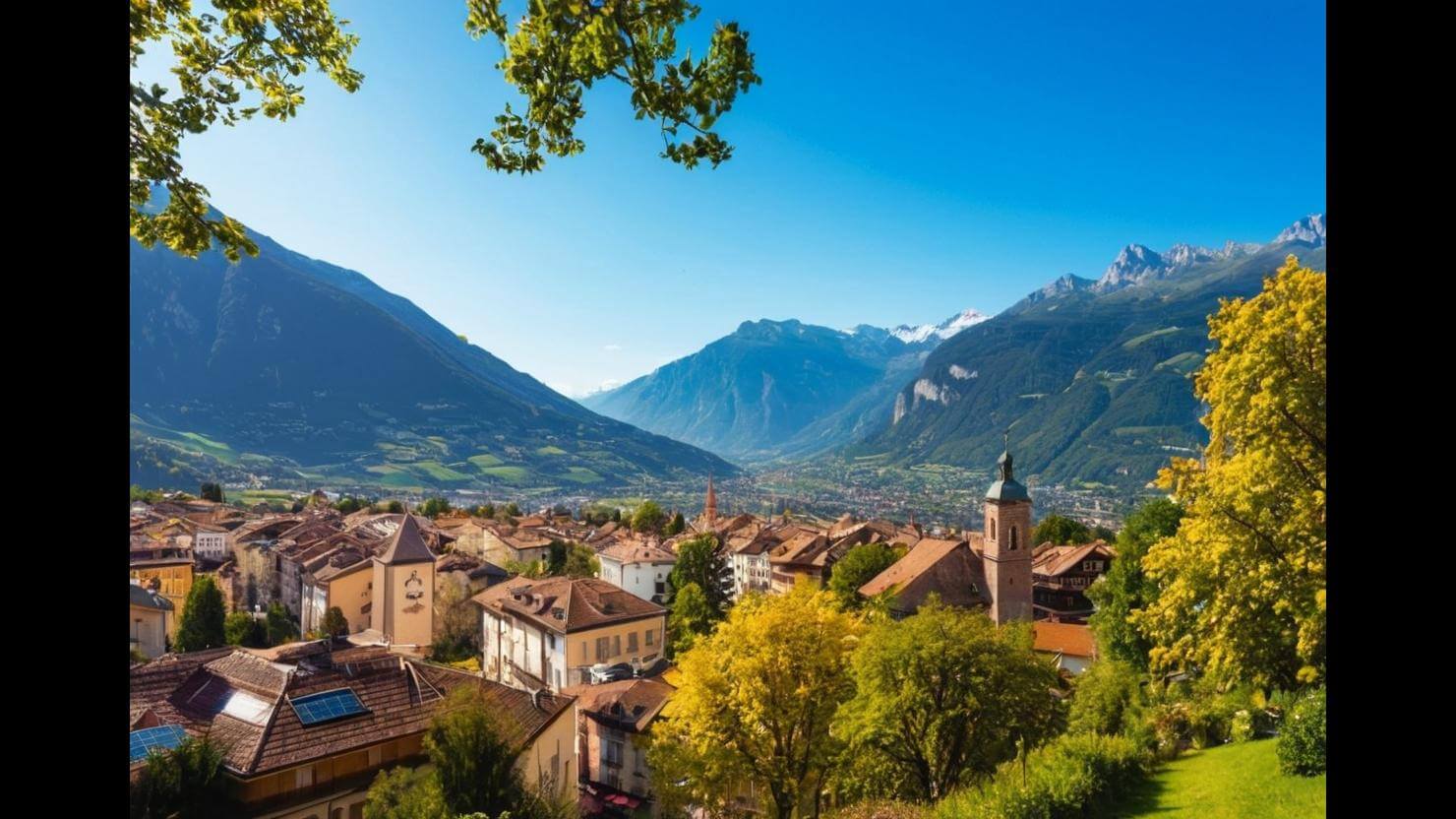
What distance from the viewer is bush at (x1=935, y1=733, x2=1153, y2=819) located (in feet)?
39.8

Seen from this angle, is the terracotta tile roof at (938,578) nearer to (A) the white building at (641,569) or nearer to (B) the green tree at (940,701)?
(B) the green tree at (940,701)

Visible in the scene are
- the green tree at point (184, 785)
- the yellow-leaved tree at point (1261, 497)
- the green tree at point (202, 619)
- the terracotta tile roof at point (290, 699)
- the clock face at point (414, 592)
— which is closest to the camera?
the yellow-leaved tree at point (1261, 497)

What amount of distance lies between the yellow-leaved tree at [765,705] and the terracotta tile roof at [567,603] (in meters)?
15.8

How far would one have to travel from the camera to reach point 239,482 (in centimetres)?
16000

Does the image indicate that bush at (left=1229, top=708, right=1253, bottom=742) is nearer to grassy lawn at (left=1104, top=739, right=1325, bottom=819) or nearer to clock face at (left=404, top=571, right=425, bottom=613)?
grassy lawn at (left=1104, top=739, right=1325, bottom=819)

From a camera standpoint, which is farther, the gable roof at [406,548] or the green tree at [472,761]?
the gable roof at [406,548]

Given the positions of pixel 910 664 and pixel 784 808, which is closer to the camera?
pixel 910 664

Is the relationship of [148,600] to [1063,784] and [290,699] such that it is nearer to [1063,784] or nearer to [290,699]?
A: [290,699]

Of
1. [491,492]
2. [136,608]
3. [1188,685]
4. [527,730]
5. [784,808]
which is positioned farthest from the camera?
[491,492]

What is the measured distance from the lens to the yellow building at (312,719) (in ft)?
44.4

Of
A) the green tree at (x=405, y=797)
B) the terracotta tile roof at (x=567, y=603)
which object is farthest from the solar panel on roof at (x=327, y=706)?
the terracotta tile roof at (x=567, y=603)
